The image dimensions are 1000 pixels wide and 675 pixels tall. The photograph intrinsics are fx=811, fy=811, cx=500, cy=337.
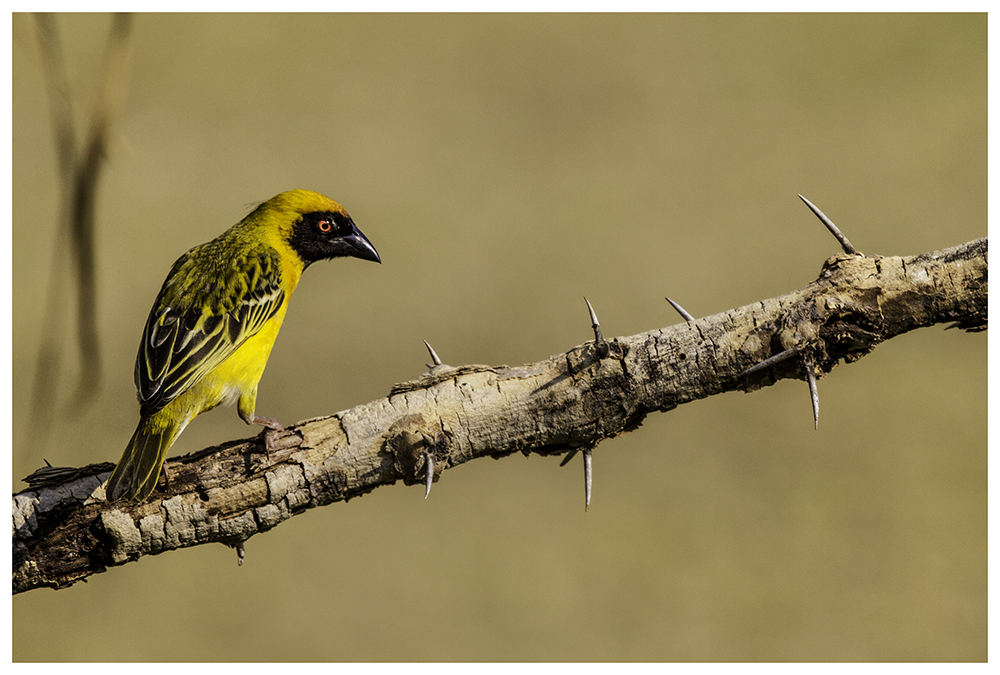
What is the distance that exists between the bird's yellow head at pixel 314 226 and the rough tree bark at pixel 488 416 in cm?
125

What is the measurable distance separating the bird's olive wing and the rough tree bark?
1.43 ft

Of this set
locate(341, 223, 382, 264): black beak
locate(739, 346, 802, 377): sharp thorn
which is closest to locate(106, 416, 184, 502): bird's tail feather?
locate(341, 223, 382, 264): black beak

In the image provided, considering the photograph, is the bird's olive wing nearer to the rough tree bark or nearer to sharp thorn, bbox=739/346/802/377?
the rough tree bark

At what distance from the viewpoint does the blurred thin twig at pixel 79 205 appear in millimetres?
1976

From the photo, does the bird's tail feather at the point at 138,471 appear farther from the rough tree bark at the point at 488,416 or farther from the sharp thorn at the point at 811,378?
the sharp thorn at the point at 811,378

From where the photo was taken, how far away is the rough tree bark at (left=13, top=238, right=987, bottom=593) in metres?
2.61

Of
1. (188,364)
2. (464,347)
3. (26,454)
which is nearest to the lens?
(26,454)

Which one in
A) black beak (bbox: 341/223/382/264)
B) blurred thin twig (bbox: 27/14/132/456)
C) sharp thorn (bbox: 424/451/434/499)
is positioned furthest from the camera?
black beak (bbox: 341/223/382/264)

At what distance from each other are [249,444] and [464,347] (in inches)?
221

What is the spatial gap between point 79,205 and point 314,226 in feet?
6.31

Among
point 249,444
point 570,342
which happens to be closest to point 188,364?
point 249,444

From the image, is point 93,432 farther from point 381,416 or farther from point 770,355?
point 770,355

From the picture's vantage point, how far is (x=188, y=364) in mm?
3166

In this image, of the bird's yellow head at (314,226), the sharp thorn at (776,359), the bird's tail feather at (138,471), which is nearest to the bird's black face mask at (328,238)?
the bird's yellow head at (314,226)
